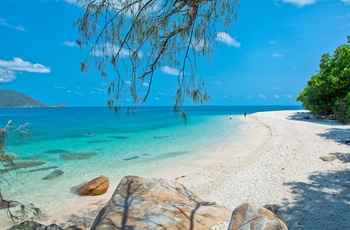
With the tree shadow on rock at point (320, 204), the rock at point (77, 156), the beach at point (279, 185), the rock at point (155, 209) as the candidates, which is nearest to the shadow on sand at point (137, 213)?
the rock at point (155, 209)

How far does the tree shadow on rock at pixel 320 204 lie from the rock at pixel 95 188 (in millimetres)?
5274

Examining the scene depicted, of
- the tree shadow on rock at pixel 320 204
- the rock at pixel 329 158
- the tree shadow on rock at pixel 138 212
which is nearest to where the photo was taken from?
the tree shadow on rock at pixel 138 212

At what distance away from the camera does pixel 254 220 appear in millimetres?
3174

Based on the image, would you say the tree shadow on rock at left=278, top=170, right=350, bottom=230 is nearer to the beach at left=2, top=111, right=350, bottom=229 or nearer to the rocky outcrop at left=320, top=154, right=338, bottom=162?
the beach at left=2, top=111, right=350, bottom=229

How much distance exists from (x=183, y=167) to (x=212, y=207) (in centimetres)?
595

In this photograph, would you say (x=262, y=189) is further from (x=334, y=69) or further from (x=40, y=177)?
(x=334, y=69)

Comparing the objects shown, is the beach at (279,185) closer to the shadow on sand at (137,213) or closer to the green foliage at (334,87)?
the shadow on sand at (137,213)

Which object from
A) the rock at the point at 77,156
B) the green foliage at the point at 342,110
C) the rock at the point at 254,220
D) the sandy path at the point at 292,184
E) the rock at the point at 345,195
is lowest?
the rock at the point at 77,156

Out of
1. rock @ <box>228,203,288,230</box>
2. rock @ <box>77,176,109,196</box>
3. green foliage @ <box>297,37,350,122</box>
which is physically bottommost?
rock @ <box>77,176,109,196</box>

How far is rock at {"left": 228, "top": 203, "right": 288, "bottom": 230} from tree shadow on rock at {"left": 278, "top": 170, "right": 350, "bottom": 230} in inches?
55.9

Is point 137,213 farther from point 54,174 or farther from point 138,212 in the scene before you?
point 54,174

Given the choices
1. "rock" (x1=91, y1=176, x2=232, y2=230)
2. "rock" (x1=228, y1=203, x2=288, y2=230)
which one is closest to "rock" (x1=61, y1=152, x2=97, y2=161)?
"rock" (x1=91, y1=176, x2=232, y2=230)

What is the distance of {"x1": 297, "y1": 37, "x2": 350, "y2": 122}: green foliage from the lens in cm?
2027

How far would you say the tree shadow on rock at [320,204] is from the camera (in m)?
4.34
